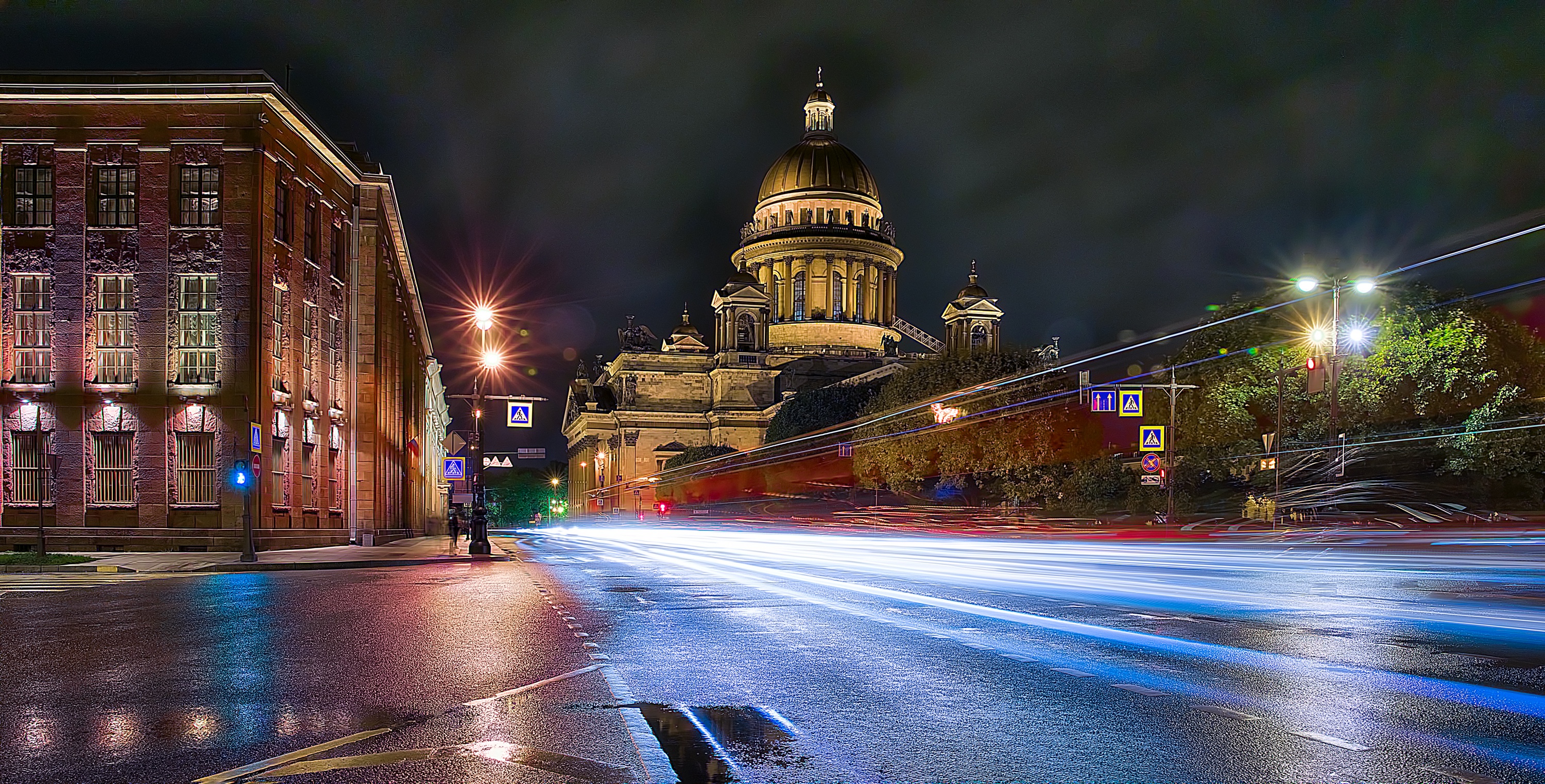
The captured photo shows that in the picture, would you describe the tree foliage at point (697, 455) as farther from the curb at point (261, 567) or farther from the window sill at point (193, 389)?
the curb at point (261, 567)

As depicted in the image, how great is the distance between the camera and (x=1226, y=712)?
7812mm

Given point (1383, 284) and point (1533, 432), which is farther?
point (1383, 284)

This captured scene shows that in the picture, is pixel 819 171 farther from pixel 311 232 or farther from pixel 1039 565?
pixel 1039 565

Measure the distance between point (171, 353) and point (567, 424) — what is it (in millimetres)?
136886

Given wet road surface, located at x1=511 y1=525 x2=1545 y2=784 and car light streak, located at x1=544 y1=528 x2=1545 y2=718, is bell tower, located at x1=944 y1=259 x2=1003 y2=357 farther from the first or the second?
wet road surface, located at x1=511 y1=525 x2=1545 y2=784

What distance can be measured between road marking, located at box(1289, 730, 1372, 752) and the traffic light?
71.9ft

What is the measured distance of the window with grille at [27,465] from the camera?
32.8 meters

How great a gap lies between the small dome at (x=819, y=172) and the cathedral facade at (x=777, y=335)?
16 cm

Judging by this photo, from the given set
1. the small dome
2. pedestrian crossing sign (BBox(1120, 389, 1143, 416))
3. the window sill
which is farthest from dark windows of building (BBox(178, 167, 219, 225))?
the small dome

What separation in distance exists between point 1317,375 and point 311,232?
2916 cm

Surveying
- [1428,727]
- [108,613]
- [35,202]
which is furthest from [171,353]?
[1428,727]

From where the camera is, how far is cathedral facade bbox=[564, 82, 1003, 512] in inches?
4902

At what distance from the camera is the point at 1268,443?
170 feet

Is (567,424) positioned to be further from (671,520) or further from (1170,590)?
(1170,590)
